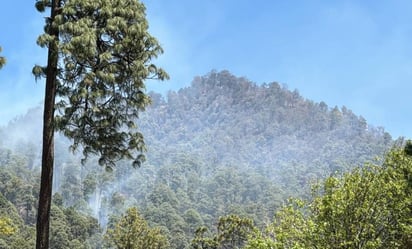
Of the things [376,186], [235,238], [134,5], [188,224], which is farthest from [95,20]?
[188,224]

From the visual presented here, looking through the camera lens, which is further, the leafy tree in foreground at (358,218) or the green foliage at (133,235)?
the green foliage at (133,235)

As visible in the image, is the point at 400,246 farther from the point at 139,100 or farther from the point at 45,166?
the point at 45,166

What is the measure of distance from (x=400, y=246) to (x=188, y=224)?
13452 centimetres

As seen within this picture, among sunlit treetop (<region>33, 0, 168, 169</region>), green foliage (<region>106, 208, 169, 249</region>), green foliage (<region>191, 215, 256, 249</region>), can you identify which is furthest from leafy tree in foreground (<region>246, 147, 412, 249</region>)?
green foliage (<region>191, 215, 256, 249</region>)

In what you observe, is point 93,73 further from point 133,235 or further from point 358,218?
point 133,235

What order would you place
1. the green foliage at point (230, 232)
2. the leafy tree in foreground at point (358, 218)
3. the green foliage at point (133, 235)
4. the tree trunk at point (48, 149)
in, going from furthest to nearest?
the green foliage at point (230, 232) → the green foliage at point (133, 235) → the leafy tree in foreground at point (358, 218) → the tree trunk at point (48, 149)

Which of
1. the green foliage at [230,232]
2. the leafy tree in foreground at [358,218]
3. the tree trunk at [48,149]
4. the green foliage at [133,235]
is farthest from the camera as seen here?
the green foliage at [230,232]

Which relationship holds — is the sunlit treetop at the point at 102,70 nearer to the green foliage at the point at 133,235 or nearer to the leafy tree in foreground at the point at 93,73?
the leafy tree in foreground at the point at 93,73

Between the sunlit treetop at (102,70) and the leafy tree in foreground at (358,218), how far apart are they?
6474mm

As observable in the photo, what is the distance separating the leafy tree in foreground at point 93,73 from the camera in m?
10.1

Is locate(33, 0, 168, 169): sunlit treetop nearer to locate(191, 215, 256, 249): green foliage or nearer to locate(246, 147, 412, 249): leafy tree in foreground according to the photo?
locate(246, 147, 412, 249): leafy tree in foreground

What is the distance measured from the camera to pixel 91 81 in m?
10.3

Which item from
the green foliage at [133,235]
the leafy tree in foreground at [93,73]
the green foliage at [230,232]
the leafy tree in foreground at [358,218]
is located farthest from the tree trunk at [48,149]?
the green foliage at [230,232]

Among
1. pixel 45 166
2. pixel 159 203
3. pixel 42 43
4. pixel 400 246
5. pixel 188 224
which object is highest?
pixel 159 203
